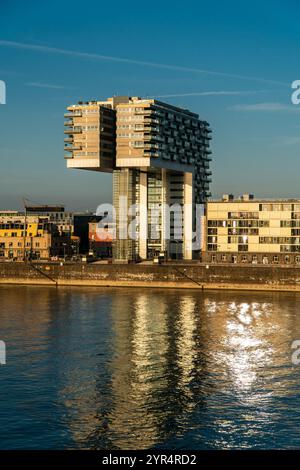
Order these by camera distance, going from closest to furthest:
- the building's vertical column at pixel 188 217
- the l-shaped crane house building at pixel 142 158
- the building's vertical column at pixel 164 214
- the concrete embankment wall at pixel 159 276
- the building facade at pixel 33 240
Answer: the concrete embankment wall at pixel 159 276 < the l-shaped crane house building at pixel 142 158 < the building's vertical column at pixel 188 217 < the building's vertical column at pixel 164 214 < the building facade at pixel 33 240

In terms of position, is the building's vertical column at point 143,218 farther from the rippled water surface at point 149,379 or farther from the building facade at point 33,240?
the rippled water surface at point 149,379

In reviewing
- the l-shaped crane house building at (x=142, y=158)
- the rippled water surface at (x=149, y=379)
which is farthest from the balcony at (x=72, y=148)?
the rippled water surface at (x=149, y=379)

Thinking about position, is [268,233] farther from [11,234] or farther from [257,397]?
[257,397]

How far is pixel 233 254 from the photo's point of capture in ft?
429

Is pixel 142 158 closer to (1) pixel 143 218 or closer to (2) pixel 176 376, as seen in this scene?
(1) pixel 143 218

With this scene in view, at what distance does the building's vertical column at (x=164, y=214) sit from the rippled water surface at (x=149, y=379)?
73676 mm

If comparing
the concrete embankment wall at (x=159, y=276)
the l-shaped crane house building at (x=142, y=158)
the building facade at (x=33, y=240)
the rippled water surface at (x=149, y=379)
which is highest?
the l-shaped crane house building at (x=142, y=158)

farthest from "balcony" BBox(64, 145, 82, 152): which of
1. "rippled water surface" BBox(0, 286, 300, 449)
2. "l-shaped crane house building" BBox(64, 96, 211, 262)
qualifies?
"rippled water surface" BBox(0, 286, 300, 449)

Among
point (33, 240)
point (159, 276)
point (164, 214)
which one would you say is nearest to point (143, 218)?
point (164, 214)

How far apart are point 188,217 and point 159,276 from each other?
43720 millimetres

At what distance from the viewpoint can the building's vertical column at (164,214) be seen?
160625 mm

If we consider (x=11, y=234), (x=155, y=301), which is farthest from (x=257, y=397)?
(x=11, y=234)

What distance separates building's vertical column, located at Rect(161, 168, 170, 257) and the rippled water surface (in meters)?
73.7
